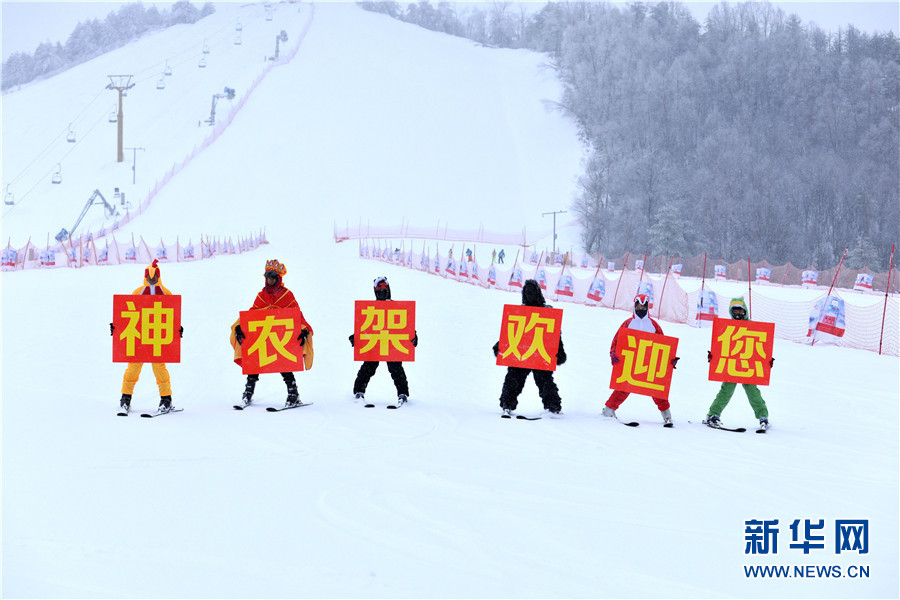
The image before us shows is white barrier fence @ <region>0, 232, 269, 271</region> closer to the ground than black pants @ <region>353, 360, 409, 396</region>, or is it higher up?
closer to the ground

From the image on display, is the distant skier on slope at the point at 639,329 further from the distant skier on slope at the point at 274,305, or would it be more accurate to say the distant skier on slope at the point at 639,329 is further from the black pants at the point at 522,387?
the distant skier on slope at the point at 274,305

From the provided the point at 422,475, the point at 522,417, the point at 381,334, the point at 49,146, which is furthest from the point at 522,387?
the point at 49,146

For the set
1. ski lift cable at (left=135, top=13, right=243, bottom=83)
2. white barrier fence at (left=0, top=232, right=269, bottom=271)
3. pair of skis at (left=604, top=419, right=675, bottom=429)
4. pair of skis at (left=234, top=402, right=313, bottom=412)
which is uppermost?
ski lift cable at (left=135, top=13, right=243, bottom=83)

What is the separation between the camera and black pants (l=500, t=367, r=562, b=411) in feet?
27.1

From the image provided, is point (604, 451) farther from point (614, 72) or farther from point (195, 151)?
point (614, 72)

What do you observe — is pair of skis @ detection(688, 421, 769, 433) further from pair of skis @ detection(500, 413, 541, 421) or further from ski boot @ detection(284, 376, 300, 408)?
ski boot @ detection(284, 376, 300, 408)

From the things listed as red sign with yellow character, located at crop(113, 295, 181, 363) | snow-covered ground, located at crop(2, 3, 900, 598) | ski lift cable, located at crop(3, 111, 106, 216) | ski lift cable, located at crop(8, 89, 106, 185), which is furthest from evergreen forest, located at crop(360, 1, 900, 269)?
red sign with yellow character, located at crop(113, 295, 181, 363)

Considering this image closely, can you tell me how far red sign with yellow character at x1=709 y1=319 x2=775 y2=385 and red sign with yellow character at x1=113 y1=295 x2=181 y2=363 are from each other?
5.08 meters

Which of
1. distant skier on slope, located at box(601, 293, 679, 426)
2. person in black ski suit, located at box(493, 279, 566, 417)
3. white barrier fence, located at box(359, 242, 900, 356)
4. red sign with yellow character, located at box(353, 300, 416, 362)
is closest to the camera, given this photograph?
distant skier on slope, located at box(601, 293, 679, 426)

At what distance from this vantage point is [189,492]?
17.3ft

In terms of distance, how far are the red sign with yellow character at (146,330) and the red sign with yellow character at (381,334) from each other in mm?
1754

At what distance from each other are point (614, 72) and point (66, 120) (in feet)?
175

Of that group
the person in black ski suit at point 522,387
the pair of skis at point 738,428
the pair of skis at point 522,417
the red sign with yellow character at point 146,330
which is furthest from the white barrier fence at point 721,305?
the red sign with yellow character at point 146,330

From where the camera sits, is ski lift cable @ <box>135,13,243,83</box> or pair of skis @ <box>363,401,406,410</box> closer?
pair of skis @ <box>363,401,406,410</box>
